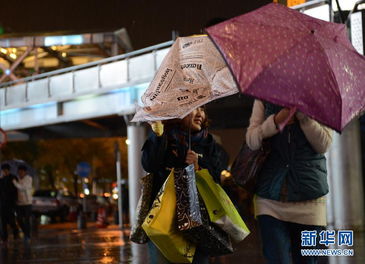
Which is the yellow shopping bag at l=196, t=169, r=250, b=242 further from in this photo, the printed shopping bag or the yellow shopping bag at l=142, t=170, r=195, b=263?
the yellow shopping bag at l=142, t=170, r=195, b=263

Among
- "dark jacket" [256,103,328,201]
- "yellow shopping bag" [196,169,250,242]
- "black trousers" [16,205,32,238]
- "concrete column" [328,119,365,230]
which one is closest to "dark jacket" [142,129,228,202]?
"yellow shopping bag" [196,169,250,242]

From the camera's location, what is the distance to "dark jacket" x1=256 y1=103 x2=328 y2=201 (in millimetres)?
4371

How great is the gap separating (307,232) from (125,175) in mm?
61892

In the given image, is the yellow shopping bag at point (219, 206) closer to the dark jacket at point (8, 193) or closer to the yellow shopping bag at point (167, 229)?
the yellow shopping bag at point (167, 229)

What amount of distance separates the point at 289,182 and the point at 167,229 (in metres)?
0.85

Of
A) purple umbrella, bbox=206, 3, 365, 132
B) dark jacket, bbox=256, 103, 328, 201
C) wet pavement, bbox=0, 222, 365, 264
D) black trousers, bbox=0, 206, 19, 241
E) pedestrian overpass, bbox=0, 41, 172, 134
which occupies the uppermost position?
pedestrian overpass, bbox=0, 41, 172, 134

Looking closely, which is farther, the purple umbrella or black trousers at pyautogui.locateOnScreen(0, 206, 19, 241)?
black trousers at pyautogui.locateOnScreen(0, 206, 19, 241)

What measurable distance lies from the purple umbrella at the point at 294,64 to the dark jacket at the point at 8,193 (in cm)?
1549

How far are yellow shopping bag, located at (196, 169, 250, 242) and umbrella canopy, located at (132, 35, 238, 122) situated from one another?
495 millimetres

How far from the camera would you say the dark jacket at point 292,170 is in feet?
14.3

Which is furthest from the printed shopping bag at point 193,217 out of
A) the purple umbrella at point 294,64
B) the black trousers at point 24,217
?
the black trousers at point 24,217

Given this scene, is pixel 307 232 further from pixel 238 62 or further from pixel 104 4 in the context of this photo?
pixel 104 4

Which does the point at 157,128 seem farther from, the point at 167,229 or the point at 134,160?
the point at 134,160


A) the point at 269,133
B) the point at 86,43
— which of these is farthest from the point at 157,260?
the point at 86,43
